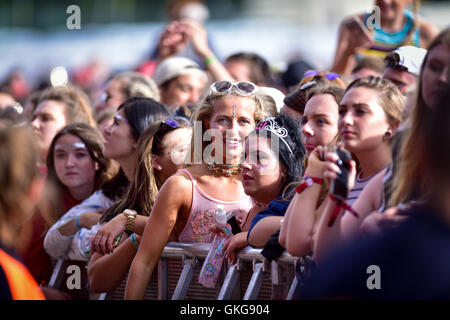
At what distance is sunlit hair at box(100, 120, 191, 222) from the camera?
5.16 meters

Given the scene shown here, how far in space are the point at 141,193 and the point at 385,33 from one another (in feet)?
8.46

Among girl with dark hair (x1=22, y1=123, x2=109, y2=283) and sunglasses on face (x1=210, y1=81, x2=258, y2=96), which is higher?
sunglasses on face (x1=210, y1=81, x2=258, y2=96)

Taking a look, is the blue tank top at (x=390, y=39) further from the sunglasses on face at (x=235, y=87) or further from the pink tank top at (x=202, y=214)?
the pink tank top at (x=202, y=214)

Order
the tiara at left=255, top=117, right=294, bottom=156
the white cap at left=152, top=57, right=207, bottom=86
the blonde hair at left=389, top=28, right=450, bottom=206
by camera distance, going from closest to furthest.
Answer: the blonde hair at left=389, top=28, right=450, bottom=206 → the tiara at left=255, top=117, right=294, bottom=156 → the white cap at left=152, top=57, right=207, bottom=86

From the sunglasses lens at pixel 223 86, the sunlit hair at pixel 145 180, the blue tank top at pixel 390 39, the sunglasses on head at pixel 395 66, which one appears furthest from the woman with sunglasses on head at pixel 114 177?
the blue tank top at pixel 390 39

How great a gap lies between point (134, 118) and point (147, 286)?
132 cm

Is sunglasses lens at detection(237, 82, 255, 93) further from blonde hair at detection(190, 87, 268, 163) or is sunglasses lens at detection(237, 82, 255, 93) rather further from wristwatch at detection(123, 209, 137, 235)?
wristwatch at detection(123, 209, 137, 235)

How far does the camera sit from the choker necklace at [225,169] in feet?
15.8

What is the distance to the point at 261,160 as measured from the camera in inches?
169

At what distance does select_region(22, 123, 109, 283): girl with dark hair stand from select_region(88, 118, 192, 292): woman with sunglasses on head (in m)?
0.93

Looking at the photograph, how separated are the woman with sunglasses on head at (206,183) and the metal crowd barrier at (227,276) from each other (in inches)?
5.8

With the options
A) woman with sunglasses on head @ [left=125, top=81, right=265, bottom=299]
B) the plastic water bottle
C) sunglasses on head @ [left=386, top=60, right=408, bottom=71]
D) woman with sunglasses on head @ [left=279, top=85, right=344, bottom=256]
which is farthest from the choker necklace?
woman with sunglasses on head @ [left=279, top=85, right=344, bottom=256]
